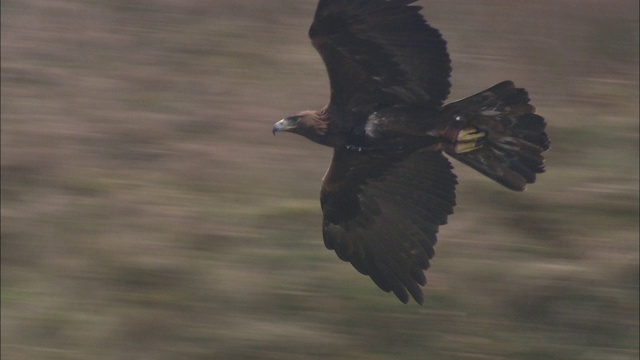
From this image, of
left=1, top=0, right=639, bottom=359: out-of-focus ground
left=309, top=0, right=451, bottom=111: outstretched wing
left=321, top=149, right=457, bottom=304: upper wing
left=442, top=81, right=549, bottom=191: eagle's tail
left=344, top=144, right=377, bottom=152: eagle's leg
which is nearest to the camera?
left=309, top=0, right=451, bottom=111: outstretched wing

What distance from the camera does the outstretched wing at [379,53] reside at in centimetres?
603

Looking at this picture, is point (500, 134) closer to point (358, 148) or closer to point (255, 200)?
point (358, 148)

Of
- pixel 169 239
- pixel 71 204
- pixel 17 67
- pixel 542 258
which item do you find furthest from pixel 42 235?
pixel 542 258

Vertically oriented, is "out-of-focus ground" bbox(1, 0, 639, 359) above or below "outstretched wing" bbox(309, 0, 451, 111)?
below

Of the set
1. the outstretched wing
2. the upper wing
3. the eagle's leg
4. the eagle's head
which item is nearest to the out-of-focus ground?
the upper wing

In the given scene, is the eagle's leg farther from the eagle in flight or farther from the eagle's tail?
the eagle's tail

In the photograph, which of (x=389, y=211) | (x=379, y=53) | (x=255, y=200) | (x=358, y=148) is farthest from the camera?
(x=255, y=200)

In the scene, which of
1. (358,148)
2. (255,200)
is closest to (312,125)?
(358,148)

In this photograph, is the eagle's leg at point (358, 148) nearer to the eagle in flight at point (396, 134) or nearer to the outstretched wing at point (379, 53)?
the eagle in flight at point (396, 134)

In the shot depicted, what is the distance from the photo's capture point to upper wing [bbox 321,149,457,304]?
21.7 ft

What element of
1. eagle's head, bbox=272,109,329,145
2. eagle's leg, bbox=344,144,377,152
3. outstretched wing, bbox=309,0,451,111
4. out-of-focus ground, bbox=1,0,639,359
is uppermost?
outstretched wing, bbox=309,0,451,111

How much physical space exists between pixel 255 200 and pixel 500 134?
2199mm

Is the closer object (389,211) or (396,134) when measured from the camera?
(396,134)

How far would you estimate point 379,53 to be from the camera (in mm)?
6203
